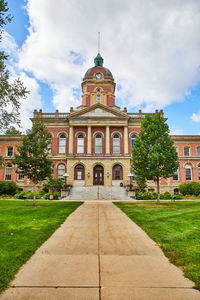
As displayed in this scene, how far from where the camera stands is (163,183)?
123 feet

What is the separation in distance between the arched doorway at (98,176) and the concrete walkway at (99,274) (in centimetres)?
2995

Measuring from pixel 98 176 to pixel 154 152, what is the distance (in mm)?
18748

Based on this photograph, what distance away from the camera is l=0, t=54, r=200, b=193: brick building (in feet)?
119

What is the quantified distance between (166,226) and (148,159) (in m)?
11.0

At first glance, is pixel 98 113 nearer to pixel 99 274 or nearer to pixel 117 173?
pixel 117 173

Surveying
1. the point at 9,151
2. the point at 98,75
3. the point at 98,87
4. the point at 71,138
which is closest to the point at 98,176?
the point at 71,138

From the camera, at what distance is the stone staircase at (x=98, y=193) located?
30.3 meters

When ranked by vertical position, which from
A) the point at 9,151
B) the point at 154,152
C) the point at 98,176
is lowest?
the point at 98,176

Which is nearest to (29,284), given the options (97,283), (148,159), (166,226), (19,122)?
(97,283)

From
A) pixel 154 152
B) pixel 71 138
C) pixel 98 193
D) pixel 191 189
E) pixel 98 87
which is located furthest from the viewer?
pixel 98 87

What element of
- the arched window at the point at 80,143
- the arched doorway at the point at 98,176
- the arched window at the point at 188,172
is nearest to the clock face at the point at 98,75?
the arched window at the point at 80,143

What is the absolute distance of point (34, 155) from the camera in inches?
706

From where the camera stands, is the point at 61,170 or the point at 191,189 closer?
the point at 191,189

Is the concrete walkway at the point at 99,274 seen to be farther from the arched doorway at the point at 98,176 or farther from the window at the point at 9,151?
the window at the point at 9,151
